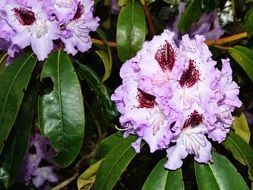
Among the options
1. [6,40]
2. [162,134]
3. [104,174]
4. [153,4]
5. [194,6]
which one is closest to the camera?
[162,134]

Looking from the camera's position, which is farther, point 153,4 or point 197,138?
point 153,4

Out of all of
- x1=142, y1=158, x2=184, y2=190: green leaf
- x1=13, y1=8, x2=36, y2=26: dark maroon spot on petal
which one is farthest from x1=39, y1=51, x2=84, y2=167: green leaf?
x1=142, y1=158, x2=184, y2=190: green leaf

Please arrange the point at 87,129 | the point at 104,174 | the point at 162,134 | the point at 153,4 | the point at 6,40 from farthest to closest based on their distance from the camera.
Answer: the point at 87,129
the point at 153,4
the point at 6,40
the point at 104,174
the point at 162,134

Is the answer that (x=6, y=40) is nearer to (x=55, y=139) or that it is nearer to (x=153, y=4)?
(x=55, y=139)

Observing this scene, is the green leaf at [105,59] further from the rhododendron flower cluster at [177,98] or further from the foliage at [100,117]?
the rhododendron flower cluster at [177,98]

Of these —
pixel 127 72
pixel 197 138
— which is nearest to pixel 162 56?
pixel 127 72

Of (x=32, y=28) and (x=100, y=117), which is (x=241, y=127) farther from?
(x=32, y=28)
